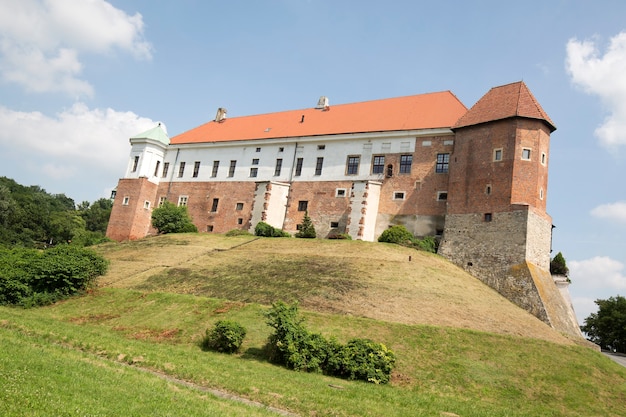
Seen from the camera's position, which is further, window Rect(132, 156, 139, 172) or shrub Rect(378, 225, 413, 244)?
window Rect(132, 156, 139, 172)

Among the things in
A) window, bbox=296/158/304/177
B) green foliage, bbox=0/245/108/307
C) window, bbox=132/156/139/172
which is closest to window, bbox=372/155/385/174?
window, bbox=296/158/304/177

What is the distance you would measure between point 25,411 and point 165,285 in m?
18.7

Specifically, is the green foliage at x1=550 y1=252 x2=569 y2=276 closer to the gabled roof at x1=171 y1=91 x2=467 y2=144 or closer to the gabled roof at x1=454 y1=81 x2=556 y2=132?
the gabled roof at x1=454 y1=81 x2=556 y2=132

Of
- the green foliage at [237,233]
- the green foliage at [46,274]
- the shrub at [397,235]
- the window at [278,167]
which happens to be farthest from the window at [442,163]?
the green foliage at [46,274]

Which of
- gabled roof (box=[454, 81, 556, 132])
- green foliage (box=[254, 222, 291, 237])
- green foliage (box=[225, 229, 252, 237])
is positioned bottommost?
green foliage (box=[225, 229, 252, 237])

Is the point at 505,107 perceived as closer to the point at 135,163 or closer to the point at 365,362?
the point at 365,362

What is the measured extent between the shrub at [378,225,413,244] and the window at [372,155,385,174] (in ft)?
20.8

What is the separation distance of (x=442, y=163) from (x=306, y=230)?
37.0 feet

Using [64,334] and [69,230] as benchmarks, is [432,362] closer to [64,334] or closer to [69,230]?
[64,334]

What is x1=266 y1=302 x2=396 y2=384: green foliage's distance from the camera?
14.2m

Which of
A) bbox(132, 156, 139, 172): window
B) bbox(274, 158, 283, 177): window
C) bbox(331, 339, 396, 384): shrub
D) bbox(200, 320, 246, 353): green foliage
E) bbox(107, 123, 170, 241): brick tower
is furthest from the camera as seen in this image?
bbox(132, 156, 139, 172): window

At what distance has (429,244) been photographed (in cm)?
3131

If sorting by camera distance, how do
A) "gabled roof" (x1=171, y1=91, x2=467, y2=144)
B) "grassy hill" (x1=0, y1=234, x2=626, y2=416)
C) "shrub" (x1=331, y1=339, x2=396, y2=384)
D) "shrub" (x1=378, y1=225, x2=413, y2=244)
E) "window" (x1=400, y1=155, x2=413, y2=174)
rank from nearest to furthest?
"grassy hill" (x1=0, y1=234, x2=626, y2=416), "shrub" (x1=331, y1=339, x2=396, y2=384), "shrub" (x1=378, y1=225, x2=413, y2=244), "window" (x1=400, y1=155, x2=413, y2=174), "gabled roof" (x1=171, y1=91, x2=467, y2=144)

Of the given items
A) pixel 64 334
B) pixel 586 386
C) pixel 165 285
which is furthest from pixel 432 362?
pixel 165 285
